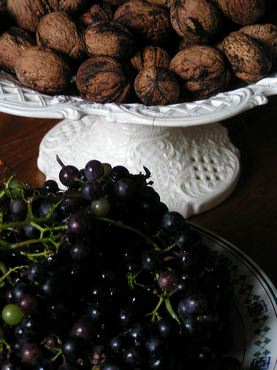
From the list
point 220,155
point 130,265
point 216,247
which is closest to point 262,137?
point 220,155

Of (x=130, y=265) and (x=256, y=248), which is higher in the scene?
(x=130, y=265)

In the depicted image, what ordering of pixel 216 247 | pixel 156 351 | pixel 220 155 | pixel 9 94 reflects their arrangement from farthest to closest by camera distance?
1. pixel 220 155
2. pixel 9 94
3. pixel 216 247
4. pixel 156 351

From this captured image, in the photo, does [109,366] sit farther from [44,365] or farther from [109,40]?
[109,40]

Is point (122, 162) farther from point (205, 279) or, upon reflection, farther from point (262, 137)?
point (205, 279)

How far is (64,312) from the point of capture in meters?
0.37

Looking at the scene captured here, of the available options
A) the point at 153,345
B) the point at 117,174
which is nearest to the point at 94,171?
the point at 117,174

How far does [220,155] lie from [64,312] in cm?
44

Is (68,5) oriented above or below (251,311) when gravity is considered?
above

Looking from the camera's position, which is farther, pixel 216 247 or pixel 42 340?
pixel 216 247

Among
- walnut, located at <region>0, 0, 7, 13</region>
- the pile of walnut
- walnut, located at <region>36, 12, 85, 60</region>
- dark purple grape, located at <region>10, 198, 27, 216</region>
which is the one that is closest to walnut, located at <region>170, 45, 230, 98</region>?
the pile of walnut

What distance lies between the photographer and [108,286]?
392 millimetres

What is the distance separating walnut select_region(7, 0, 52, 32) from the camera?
704mm

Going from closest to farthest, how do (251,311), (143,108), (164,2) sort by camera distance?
(251,311)
(143,108)
(164,2)

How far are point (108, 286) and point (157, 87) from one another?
0.29 metres
